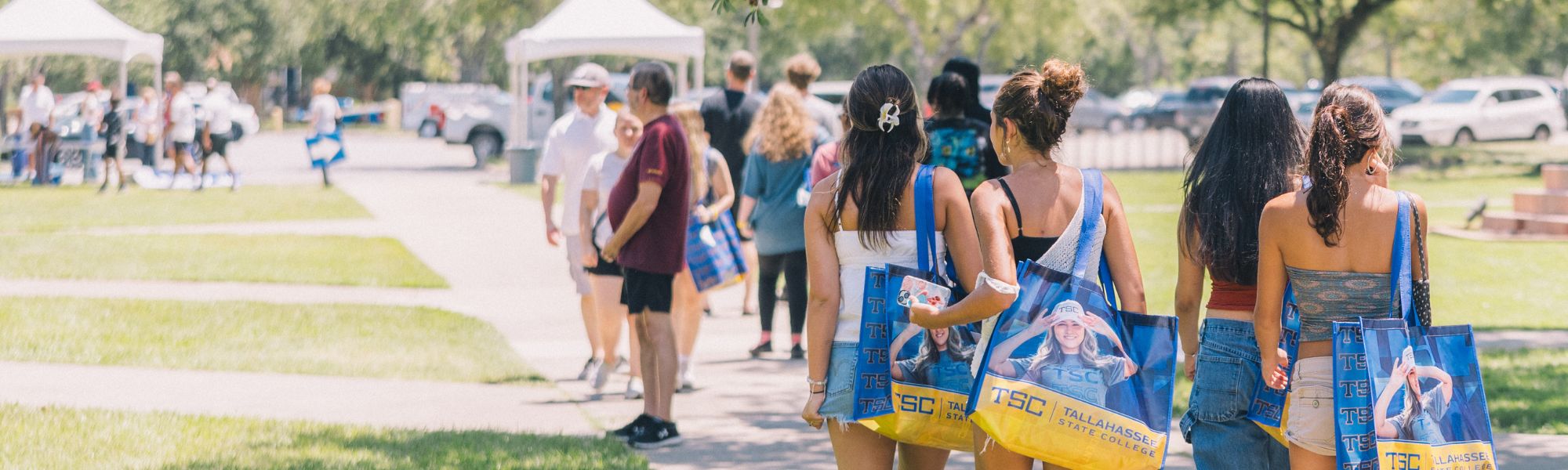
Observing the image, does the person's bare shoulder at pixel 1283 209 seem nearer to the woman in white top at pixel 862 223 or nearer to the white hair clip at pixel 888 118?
the woman in white top at pixel 862 223

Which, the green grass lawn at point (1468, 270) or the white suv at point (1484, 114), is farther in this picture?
the white suv at point (1484, 114)

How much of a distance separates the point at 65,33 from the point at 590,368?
17.7 meters

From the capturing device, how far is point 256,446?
603cm

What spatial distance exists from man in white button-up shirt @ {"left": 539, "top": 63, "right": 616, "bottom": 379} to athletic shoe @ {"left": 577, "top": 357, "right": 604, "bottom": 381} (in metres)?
0.02

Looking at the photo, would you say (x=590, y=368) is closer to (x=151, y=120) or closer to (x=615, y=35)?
(x=615, y=35)

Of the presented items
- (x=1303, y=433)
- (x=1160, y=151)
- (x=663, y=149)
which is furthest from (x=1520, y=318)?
(x=1160, y=151)

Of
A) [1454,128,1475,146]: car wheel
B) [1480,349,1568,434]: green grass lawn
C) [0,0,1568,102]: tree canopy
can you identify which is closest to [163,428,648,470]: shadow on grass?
[1480,349,1568,434]: green grass lawn

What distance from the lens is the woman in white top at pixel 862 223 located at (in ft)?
12.9

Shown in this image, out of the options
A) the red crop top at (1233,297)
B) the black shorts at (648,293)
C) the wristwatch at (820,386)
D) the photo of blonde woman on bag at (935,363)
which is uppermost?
the red crop top at (1233,297)

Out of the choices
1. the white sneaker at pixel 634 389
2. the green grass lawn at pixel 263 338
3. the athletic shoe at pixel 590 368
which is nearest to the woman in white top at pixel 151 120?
the green grass lawn at pixel 263 338

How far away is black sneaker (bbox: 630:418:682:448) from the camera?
613cm

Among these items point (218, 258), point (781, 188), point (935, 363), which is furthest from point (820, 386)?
point (218, 258)

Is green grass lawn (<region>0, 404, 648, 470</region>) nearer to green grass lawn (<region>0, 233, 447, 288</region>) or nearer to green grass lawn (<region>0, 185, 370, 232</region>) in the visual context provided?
green grass lawn (<region>0, 233, 447, 288</region>)

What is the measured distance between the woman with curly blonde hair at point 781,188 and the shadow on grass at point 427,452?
90.9 inches
